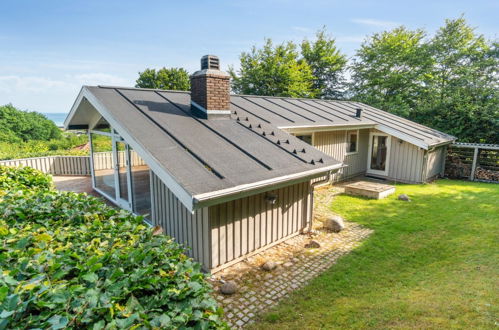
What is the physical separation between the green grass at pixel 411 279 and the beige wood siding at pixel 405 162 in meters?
3.39

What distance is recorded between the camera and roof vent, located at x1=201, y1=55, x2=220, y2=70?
21.6ft

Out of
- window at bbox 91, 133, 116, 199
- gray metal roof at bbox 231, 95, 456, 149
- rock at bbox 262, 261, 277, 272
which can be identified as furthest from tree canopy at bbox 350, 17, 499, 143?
Result: window at bbox 91, 133, 116, 199

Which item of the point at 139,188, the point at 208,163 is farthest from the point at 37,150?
the point at 208,163

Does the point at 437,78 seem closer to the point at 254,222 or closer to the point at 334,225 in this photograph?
the point at 334,225

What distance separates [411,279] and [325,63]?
1156 inches

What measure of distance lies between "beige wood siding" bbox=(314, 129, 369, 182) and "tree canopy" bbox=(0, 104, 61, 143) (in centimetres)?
3221

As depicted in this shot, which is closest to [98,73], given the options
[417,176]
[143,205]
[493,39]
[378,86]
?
[378,86]

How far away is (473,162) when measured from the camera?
12.4 meters

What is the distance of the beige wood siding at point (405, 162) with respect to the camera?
37.0 feet

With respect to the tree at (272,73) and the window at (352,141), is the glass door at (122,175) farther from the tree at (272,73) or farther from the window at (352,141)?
the tree at (272,73)

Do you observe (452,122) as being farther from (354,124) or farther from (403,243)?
(403,243)

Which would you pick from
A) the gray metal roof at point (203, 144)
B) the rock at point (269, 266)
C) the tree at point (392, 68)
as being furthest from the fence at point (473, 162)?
the rock at point (269, 266)

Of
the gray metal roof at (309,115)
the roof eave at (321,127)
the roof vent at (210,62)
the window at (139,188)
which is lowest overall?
the window at (139,188)

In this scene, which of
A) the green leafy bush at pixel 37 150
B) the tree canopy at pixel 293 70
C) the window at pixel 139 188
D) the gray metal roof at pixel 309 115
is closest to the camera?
the window at pixel 139 188
